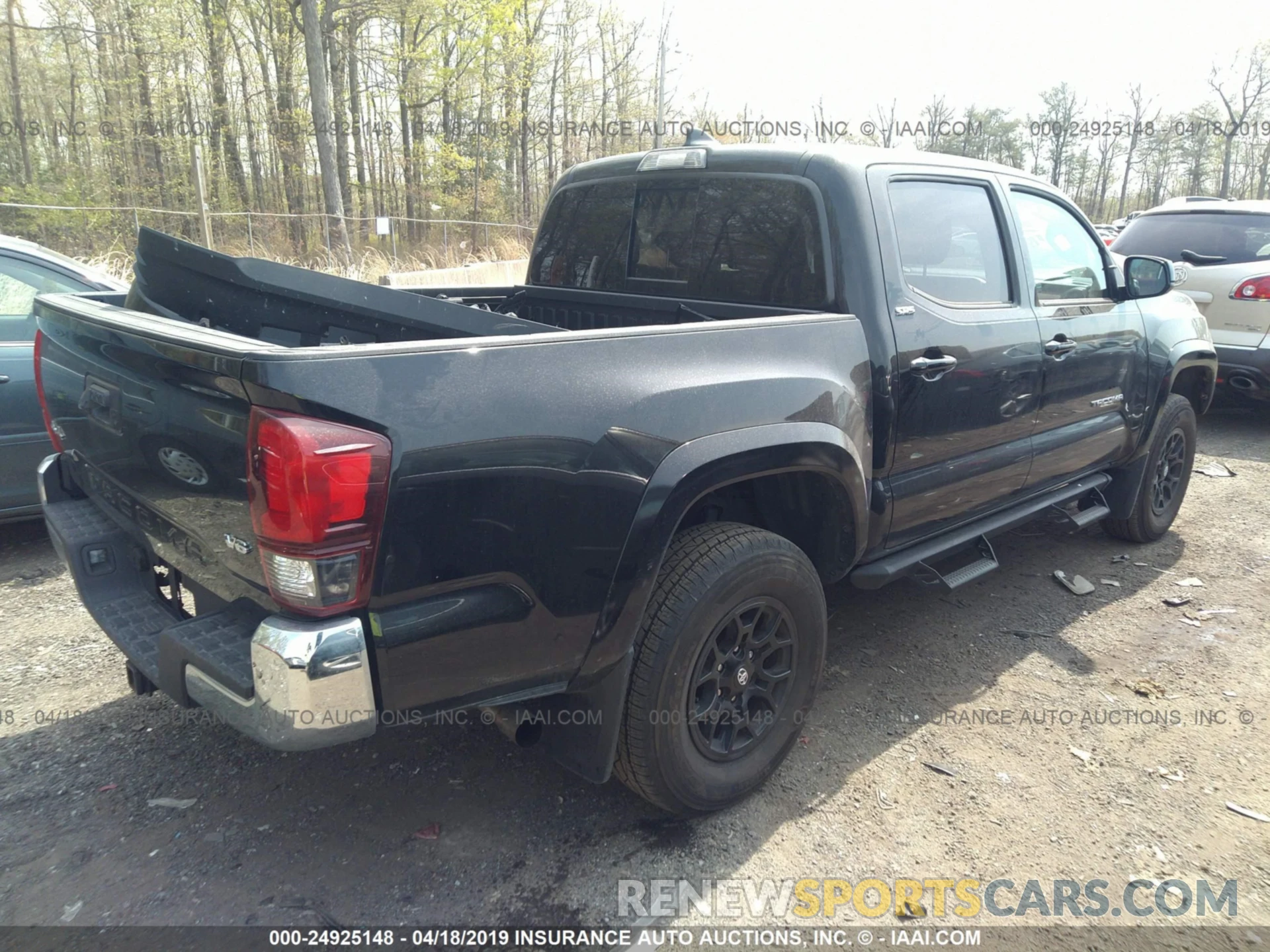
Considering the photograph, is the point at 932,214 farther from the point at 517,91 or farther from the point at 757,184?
the point at 517,91

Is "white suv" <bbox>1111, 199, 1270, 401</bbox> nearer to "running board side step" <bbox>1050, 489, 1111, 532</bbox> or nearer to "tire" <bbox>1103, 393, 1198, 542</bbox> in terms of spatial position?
"tire" <bbox>1103, 393, 1198, 542</bbox>

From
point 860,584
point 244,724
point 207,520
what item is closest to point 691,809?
point 860,584

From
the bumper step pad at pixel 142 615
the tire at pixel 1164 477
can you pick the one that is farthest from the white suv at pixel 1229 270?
the bumper step pad at pixel 142 615

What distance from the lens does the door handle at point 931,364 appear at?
307cm

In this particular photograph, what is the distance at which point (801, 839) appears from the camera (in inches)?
104

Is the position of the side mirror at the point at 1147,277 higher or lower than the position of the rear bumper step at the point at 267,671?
higher

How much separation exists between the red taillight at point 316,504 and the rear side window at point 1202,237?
8.15 m

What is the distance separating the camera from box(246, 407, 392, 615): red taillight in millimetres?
1784

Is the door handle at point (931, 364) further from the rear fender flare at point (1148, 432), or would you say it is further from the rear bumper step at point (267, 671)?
the rear fender flare at point (1148, 432)

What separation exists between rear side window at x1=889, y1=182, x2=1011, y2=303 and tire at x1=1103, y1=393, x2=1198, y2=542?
1889 mm

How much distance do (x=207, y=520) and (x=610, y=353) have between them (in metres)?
1.06

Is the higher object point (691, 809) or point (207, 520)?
point (207, 520)

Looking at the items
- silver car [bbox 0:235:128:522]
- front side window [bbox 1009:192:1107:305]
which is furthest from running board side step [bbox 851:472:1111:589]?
silver car [bbox 0:235:128:522]

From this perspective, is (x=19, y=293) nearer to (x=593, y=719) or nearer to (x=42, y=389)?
(x=42, y=389)
